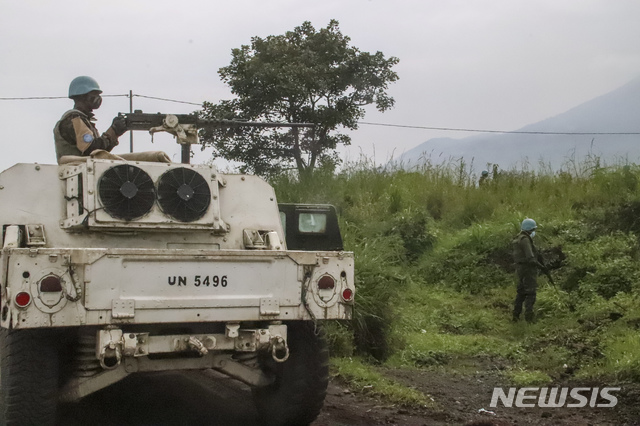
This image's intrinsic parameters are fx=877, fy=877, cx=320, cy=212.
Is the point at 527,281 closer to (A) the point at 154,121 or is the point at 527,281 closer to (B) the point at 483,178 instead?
(A) the point at 154,121

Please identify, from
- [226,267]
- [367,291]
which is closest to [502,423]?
[226,267]

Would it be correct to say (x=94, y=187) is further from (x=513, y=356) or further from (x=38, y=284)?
(x=513, y=356)

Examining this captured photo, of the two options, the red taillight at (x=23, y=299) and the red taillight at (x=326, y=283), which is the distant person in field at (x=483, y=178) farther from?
the red taillight at (x=23, y=299)

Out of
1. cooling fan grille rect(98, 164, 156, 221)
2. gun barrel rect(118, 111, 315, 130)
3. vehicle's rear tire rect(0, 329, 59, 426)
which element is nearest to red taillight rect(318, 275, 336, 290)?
cooling fan grille rect(98, 164, 156, 221)

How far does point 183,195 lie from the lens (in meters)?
6.40

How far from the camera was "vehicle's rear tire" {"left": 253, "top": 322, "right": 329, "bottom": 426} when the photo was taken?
600 centimetres

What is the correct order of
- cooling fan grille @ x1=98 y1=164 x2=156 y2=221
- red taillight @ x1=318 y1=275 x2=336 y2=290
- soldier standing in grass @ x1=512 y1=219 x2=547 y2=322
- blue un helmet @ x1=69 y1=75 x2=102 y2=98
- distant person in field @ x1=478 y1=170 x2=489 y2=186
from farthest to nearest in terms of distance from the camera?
1. distant person in field @ x1=478 y1=170 x2=489 y2=186
2. soldier standing in grass @ x1=512 y1=219 x2=547 y2=322
3. blue un helmet @ x1=69 y1=75 x2=102 y2=98
4. cooling fan grille @ x1=98 y1=164 x2=156 y2=221
5. red taillight @ x1=318 y1=275 x2=336 y2=290

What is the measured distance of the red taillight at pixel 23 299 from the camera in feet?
16.2

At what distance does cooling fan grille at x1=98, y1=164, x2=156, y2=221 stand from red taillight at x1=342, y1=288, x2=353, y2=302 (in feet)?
5.08

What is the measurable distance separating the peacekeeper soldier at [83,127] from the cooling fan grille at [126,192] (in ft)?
2.48

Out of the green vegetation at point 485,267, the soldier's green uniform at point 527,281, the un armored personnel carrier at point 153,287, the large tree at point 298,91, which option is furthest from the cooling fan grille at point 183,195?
the large tree at point 298,91

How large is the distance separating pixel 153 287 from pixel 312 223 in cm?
228

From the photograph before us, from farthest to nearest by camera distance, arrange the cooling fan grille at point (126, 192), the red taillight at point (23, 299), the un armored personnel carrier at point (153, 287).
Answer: the cooling fan grille at point (126, 192)
the un armored personnel carrier at point (153, 287)
the red taillight at point (23, 299)

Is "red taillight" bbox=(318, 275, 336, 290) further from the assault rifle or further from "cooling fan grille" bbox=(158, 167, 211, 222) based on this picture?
the assault rifle
